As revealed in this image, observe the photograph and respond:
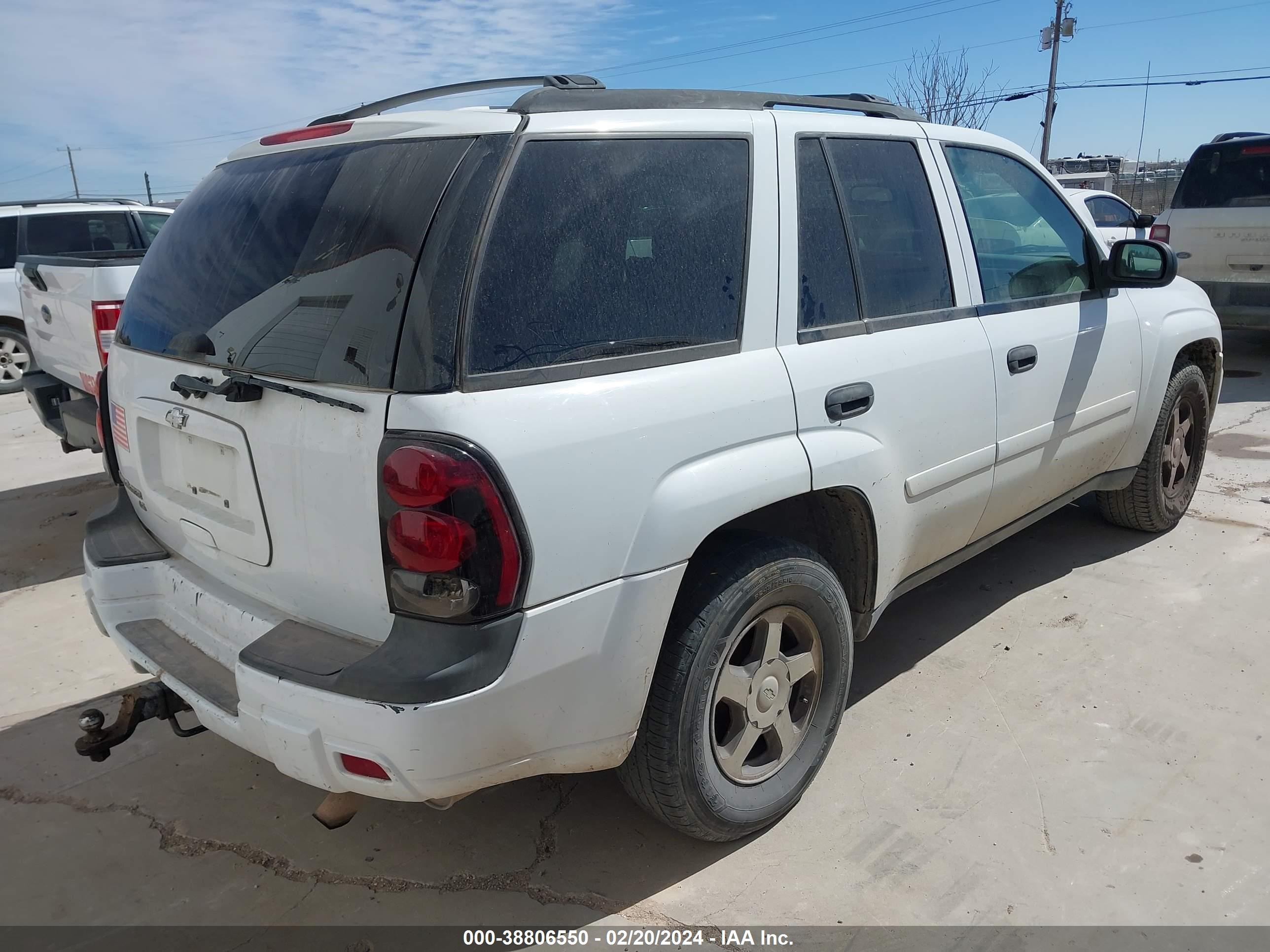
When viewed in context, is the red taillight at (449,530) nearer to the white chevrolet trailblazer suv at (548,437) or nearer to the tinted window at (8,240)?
the white chevrolet trailblazer suv at (548,437)

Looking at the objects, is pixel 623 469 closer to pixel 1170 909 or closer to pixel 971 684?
pixel 1170 909

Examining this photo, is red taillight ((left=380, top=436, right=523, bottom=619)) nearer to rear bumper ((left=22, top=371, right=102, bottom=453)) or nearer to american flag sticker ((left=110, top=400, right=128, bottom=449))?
american flag sticker ((left=110, top=400, right=128, bottom=449))

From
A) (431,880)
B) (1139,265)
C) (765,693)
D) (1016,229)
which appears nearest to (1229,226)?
(1139,265)

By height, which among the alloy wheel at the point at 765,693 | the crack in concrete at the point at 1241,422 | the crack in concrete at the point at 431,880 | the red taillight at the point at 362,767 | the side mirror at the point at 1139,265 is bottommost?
the crack in concrete at the point at 431,880

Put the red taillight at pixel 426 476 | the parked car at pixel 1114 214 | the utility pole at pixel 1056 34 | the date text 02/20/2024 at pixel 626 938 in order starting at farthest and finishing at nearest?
the utility pole at pixel 1056 34 < the parked car at pixel 1114 214 < the date text 02/20/2024 at pixel 626 938 < the red taillight at pixel 426 476

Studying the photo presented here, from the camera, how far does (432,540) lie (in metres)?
1.94

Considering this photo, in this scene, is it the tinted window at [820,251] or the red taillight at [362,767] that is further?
the tinted window at [820,251]

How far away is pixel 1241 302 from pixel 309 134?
8.74m

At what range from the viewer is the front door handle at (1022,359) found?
3.29 metres

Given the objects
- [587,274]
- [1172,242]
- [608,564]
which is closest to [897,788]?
[608,564]

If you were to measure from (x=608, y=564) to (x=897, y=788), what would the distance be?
54.6 inches

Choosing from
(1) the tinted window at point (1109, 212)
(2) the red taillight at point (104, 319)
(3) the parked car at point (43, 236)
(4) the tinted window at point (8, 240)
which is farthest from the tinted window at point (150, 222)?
(1) the tinted window at point (1109, 212)

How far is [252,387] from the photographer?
7.25ft

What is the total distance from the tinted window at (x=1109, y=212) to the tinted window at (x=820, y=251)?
11.2 meters
